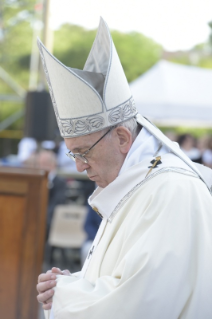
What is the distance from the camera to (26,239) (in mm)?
4262

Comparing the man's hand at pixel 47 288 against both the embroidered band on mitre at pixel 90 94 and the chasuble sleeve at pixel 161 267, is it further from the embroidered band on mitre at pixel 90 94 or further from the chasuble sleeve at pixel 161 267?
the embroidered band on mitre at pixel 90 94

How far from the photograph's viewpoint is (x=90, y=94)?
2250 millimetres

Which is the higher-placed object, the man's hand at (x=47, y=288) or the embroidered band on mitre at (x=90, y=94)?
the embroidered band on mitre at (x=90, y=94)

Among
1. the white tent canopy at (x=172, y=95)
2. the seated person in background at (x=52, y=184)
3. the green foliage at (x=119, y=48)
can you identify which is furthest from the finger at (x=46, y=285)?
the green foliage at (x=119, y=48)

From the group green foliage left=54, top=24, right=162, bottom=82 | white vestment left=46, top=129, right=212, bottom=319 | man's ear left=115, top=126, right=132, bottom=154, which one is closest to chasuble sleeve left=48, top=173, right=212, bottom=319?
white vestment left=46, top=129, right=212, bottom=319

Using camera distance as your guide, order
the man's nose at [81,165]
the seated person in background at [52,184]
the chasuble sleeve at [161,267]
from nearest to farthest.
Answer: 1. the chasuble sleeve at [161,267]
2. the man's nose at [81,165]
3. the seated person in background at [52,184]

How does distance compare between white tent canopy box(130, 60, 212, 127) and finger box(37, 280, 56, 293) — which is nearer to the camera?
finger box(37, 280, 56, 293)

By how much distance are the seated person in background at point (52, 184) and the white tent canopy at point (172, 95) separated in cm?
198

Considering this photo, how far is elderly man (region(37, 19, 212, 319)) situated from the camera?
1883 millimetres

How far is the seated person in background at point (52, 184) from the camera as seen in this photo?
7.07m

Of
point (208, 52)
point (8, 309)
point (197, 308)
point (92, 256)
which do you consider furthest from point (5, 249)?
point (208, 52)

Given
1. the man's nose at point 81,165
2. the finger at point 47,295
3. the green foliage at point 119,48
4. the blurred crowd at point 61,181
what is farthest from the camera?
the green foliage at point 119,48

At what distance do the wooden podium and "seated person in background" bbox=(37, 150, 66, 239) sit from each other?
8.84 feet

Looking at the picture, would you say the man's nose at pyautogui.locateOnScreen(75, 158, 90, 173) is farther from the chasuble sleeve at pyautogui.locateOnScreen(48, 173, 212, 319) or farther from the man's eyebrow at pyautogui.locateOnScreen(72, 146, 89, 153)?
the chasuble sleeve at pyautogui.locateOnScreen(48, 173, 212, 319)
